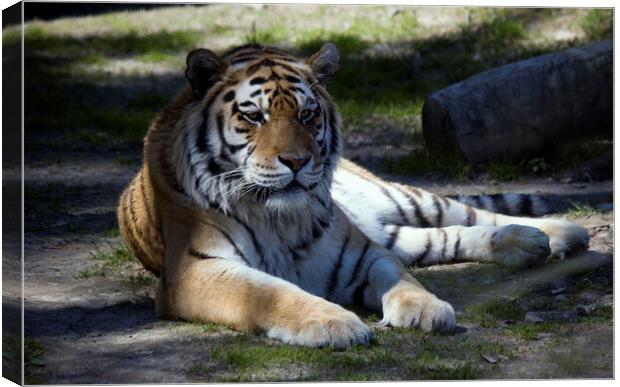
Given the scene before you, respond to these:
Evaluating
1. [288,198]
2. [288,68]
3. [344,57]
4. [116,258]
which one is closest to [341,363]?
[288,198]

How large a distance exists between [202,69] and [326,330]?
847mm

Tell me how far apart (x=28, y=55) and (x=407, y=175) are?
164cm

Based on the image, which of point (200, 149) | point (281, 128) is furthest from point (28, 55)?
point (281, 128)

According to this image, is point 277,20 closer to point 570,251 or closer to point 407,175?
point 407,175

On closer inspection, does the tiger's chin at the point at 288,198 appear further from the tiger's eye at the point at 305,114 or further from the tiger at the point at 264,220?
the tiger's eye at the point at 305,114

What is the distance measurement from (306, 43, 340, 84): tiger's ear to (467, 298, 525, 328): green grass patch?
2.48 feet

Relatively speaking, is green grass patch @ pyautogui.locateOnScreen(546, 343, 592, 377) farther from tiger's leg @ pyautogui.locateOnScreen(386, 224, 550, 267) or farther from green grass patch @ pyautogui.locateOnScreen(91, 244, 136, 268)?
green grass patch @ pyautogui.locateOnScreen(91, 244, 136, 268)

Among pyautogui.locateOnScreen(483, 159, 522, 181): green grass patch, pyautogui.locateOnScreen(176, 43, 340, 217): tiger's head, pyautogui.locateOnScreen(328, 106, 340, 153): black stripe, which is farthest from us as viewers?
pyautogui.locateOnScreen(483, 159, 522, 181): green grass patch

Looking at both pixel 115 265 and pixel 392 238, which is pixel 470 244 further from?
pixel 115 265

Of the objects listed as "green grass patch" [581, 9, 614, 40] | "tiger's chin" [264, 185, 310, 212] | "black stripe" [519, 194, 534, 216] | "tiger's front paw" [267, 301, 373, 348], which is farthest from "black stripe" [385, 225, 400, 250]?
"green grass patch" [581, 9, 614, 40]

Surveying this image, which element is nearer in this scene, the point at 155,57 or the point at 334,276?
the point at 334,276

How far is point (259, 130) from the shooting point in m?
3.50

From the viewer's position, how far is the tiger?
3365 millimetres

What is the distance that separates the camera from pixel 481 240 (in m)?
4.11
